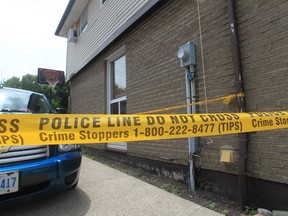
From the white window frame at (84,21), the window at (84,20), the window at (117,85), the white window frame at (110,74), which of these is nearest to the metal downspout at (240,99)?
the window at (117,85)

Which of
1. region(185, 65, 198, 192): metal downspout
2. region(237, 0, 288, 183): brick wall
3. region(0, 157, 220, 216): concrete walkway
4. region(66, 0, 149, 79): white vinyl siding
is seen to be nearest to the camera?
region(237, 0, 288, 183): brick wall

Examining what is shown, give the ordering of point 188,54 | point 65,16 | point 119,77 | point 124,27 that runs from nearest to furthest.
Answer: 1. point 188,54
2. point 124,27
3. point 119,77
4. point 65,16

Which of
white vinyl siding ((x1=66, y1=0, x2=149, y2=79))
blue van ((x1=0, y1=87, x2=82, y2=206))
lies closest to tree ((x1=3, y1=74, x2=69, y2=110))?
white vinyl siding ((x1=66, y1=0, x2=149, y2=79))

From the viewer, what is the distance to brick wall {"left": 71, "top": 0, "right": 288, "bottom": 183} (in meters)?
3.06

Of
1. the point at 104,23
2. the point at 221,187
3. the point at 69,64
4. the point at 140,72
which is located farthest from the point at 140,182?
the point at 69,64

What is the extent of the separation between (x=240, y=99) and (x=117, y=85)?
4.87 metres

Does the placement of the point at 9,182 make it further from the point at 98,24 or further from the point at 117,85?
the point at 98,24

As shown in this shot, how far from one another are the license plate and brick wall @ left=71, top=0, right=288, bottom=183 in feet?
8.77


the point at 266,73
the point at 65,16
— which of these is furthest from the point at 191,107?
the point at 65,16

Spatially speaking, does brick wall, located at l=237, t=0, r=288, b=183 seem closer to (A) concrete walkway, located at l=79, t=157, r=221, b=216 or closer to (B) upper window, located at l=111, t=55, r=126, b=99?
(A) concrete walkway, located at l=79, t=157, r=221, b=216

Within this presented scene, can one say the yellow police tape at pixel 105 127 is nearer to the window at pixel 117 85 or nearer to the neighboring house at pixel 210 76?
the neighboring house at pixel 210 76

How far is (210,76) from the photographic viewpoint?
399 cm

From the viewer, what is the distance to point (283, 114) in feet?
8.77

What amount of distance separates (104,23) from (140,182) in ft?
19.0
